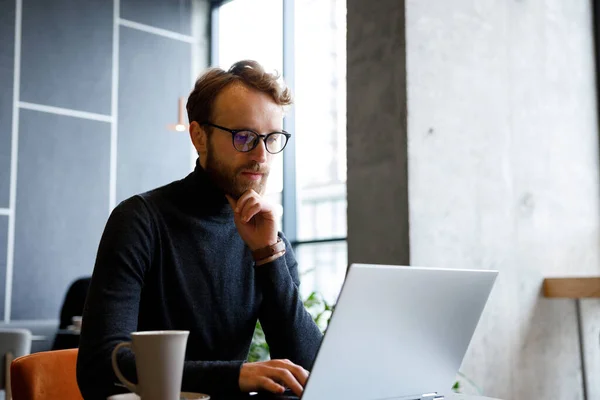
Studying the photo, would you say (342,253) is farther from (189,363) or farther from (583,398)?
(189,363)

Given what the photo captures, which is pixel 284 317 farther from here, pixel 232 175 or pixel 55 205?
pixel 55 205

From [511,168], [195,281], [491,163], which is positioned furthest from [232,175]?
[511,168]

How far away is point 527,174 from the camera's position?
8.83 feet

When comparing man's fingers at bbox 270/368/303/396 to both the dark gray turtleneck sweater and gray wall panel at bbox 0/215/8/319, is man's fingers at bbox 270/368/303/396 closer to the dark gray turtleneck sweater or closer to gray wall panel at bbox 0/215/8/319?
the dark gray turtleneck sweater

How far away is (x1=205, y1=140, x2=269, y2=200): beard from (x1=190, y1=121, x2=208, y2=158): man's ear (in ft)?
0.07

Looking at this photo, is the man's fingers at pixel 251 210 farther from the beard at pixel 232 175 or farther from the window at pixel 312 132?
the window at pixel 312 132

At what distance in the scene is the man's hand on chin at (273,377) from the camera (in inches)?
43.8

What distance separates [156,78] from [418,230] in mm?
3901

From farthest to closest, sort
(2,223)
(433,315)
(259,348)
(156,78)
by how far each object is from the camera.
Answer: (156,78), (2,223), (259,348), (433,315)

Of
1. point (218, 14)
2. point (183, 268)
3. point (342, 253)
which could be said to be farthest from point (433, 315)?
point (218, 14)

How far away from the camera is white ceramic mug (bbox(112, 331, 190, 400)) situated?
3.09 feet

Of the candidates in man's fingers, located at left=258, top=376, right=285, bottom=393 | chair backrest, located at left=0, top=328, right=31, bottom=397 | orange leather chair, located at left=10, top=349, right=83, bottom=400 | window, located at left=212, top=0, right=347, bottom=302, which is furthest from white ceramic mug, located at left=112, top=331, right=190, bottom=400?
window, located at left=212, top=0, right=347, bottom=302

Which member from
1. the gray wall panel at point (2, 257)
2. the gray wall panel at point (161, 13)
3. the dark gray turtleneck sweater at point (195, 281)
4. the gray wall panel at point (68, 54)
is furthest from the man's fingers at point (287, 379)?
the gray wall panel at point (161, 13)

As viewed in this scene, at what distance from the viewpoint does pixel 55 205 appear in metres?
5.04
